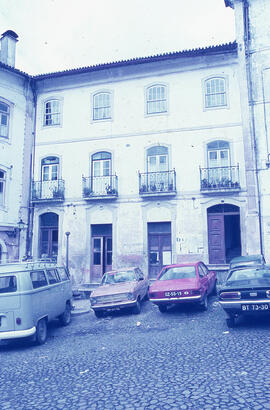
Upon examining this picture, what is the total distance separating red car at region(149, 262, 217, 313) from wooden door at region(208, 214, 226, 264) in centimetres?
489

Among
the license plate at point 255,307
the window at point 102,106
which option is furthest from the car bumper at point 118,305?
the window at point 102,106

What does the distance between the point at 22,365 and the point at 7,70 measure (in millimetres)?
16408

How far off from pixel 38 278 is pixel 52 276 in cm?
105

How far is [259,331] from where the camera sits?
7691mm

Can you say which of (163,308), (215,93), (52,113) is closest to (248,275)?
(163,308)

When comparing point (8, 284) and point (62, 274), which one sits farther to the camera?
point (62, 274)

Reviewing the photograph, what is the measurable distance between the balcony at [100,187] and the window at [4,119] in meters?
4.99

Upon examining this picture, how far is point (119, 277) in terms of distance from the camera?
12383mm

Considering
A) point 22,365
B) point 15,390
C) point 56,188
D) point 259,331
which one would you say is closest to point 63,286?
point 22,365

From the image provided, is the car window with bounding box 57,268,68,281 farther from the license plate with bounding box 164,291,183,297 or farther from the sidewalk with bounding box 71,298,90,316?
the license plate with bounding box 164,291,183,297

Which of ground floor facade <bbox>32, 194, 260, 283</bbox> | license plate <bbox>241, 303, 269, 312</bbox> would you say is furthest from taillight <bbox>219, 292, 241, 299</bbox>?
ground floor facade <bbox>32, 194, 260, 283</bbox>

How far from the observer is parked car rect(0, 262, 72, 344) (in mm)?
7820

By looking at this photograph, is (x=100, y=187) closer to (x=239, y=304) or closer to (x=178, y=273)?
(x=178, y=273)

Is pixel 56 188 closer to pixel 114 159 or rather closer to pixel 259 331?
pixel 114 159
